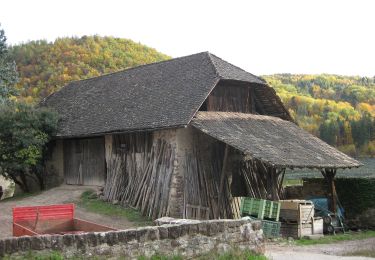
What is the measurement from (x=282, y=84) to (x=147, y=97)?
38675 mm

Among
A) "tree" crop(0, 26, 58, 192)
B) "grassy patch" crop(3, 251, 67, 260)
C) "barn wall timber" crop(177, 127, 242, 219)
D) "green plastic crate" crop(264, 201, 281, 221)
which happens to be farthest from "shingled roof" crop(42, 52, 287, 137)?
"grassy patch" crop(3, 251, 67, 260)

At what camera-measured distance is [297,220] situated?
16.8 metres

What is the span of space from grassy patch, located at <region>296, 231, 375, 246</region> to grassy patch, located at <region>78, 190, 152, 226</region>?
17.7 feet

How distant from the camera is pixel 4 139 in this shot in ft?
75.0

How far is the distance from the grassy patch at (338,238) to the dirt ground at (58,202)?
5808 mm

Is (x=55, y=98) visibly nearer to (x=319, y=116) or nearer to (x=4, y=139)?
(x=4, y=139)

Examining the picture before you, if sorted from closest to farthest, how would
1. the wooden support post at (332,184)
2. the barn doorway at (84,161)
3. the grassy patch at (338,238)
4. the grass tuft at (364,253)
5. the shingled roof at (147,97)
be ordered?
the grass tuft at (364,253)
the grassy patch at (338,238)
the shingled roof at (147,97)
the wooden support post at (332,184)
the barn doorway at (84,161)

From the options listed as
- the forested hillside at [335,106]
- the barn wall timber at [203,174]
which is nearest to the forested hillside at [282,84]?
the forested hillside at [335,106]

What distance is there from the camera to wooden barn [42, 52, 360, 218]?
18.1 meters

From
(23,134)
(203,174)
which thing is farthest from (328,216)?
(23,134)

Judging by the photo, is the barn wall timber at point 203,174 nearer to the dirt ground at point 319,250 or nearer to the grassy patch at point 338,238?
the grassy patch at point 338,238

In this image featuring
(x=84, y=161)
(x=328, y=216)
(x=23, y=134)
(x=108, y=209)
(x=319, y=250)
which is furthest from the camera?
(x=84, y=161)

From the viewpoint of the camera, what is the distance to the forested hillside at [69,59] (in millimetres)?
45091

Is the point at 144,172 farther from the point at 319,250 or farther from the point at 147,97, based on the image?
the point at 319,250
